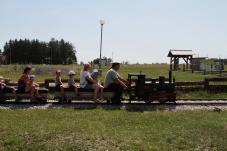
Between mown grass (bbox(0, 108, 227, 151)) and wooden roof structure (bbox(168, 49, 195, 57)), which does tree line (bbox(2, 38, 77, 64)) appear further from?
mown grass (bbox(0, 108, 227, 151))

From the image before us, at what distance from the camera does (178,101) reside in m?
14.4

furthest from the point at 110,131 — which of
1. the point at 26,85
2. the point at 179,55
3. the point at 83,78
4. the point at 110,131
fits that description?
the point at 179,55

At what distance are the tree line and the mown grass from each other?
108 metres

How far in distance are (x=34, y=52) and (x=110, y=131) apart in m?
115

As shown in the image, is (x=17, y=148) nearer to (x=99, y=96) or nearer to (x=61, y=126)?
(x=61, y=126)

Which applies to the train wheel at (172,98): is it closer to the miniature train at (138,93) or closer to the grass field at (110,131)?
the miniature train at (138,93)

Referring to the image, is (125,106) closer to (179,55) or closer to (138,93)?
(138,93)

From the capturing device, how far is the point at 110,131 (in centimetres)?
808

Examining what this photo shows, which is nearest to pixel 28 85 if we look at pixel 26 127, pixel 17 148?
pixel 26 127

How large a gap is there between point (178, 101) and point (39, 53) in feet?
359

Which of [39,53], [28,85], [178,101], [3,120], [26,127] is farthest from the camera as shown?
[39,53]

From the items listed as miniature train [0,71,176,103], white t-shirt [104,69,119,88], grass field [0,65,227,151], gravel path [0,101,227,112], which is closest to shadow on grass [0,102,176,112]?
gravel path [0,101,227,112]

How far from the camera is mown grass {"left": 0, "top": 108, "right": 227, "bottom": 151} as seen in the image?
728 centimetres

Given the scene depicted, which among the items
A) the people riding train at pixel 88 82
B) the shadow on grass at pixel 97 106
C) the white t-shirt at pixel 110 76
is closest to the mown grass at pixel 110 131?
the shadow on grass at pixel 97 106
